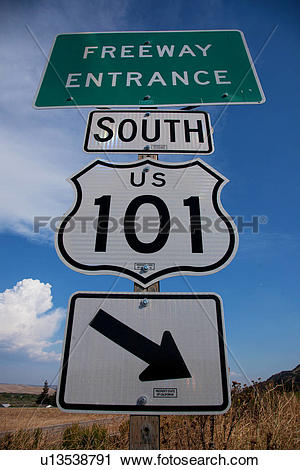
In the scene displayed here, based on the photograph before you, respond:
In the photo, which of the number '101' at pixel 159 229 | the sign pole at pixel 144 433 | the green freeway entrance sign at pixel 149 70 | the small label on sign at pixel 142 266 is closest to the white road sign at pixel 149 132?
the green freeway entrance sign at pixel 149 70

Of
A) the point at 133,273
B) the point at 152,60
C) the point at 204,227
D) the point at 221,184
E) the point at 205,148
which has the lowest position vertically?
the point at 133,273

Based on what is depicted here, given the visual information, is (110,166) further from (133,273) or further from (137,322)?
(137,322)

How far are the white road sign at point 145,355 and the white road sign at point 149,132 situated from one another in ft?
2.90

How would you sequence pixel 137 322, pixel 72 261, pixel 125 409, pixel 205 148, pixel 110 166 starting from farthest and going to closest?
1. pixel 205 148
2. pixel 110 166
3. pixel 72 261
4. pixel 137 322
5. pixel 125 409

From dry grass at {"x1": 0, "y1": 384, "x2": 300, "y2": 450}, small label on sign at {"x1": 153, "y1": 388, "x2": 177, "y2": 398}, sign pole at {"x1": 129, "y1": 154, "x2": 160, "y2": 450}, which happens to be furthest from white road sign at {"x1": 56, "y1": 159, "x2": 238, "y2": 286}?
dry grass at {"x1": 0, "y1": 384, "x2": 300, "y2": 450}

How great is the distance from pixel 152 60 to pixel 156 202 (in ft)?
4.38

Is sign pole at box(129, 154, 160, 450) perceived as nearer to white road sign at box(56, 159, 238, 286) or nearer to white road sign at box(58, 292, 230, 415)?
white road sign at box(58, 292, 230, 415)

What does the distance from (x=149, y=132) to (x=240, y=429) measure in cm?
344

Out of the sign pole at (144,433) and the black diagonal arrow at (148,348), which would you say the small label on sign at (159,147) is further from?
the sign pole at (144,433)

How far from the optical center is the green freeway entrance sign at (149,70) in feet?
5.64

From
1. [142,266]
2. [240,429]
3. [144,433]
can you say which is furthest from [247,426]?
[142,266]
